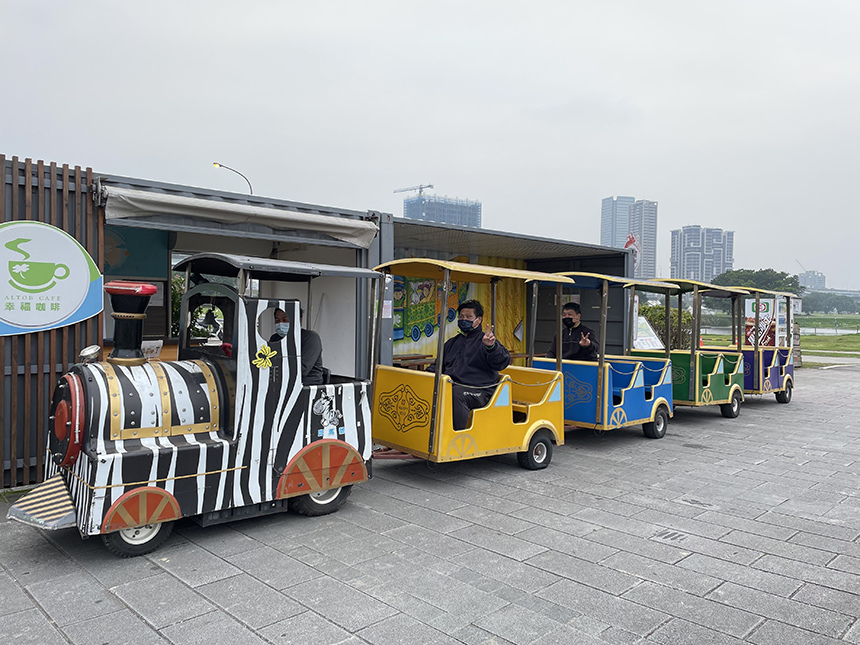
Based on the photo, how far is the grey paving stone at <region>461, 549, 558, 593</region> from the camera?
427 centimetres

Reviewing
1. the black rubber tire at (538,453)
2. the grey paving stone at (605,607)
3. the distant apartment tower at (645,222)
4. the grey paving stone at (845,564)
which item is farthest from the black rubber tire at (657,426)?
the distant apartment tower at (645,222)

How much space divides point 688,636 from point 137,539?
366 cm

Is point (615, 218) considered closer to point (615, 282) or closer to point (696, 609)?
point (615, 282)

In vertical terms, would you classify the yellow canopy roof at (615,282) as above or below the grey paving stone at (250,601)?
above

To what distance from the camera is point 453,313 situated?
543 inches

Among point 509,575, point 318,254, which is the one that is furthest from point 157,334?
point 509,575

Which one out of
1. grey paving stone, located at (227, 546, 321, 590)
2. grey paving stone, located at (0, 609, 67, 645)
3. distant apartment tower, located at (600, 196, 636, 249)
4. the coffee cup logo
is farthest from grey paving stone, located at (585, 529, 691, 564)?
distant apartment tower, located at (600, 196, 636, 249)

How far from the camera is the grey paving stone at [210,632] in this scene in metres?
3.45

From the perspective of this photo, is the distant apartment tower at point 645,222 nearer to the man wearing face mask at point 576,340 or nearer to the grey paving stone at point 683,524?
the man wearing face mask at point 576,340

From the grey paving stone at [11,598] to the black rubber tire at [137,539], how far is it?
1.89 ft

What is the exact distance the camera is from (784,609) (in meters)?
3.96

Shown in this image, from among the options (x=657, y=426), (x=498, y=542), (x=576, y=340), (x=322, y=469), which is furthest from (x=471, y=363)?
(x=657, y=426)

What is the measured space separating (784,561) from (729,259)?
69.8 metres

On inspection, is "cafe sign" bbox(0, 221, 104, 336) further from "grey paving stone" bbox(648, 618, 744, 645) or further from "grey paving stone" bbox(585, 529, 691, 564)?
"grey paving stone" bbox(648, 618, 744, 645)
